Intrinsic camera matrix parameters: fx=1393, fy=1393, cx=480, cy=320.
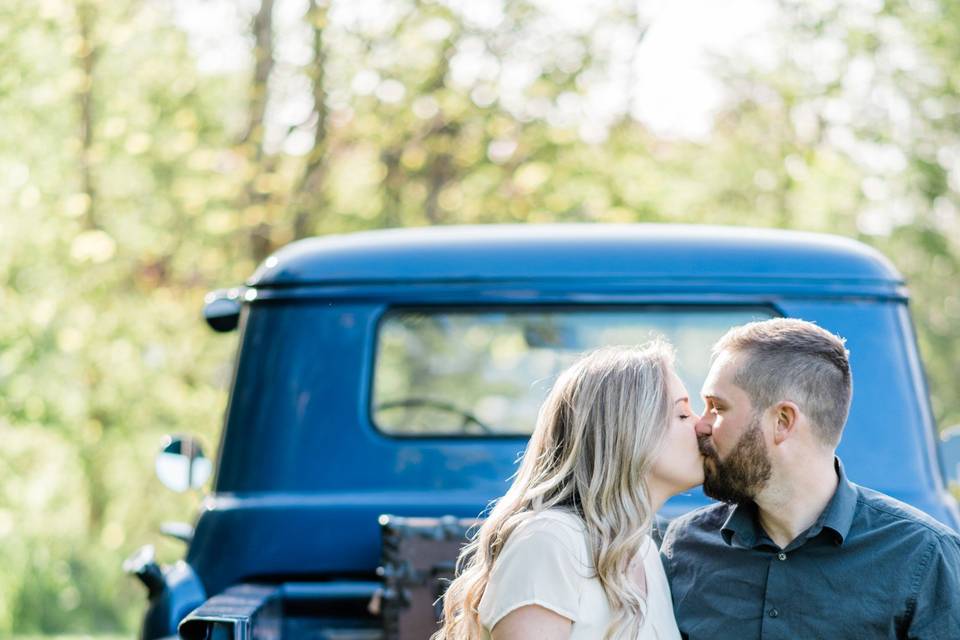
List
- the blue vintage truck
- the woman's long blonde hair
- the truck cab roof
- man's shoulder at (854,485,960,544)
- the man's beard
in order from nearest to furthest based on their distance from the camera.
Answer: the woman's long blonde hair → man's shoulder at (854,485,960,544) → the man's beard → the blue vintage truck → the truck cab roof

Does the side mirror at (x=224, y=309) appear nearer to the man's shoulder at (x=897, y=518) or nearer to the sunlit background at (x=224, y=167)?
the man's shoulder at (x=897, y=518)

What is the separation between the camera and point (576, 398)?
108 inches

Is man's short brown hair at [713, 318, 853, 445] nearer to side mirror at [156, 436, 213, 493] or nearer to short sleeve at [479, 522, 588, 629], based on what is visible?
short sleeve at [479, 522, 588, 629]

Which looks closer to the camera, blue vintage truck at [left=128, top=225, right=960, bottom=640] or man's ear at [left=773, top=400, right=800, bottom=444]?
man's ear at [left=773, top=400, right=800, bottom=444]

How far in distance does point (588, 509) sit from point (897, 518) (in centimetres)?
66

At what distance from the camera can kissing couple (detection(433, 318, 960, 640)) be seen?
8.65 ft

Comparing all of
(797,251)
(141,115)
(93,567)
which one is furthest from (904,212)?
(797,251)

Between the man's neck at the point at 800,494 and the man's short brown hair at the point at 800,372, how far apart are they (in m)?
0.08

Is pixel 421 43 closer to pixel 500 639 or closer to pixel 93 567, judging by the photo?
pixel 93 567

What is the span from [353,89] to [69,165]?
226 cm

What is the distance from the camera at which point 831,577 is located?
2.85 m

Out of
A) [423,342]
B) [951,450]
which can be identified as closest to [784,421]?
[423,342]

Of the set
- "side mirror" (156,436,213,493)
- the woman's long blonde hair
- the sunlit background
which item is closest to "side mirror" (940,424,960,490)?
the woman's long blonde hair

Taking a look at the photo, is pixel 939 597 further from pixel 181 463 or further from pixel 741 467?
pixel 181 463
